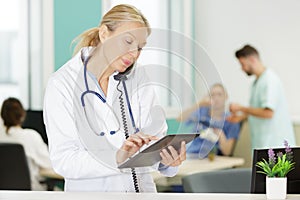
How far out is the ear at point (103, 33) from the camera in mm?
1963

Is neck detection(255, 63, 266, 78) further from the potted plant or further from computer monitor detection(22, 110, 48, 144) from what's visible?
the potted plant

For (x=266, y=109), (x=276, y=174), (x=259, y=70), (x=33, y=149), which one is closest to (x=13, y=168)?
(x=33, y=149)

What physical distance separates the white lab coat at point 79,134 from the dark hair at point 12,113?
255cm

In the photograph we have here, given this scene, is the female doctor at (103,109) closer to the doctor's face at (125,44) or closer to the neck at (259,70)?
the doctor's face at (125,44)

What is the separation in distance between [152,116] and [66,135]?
23cm

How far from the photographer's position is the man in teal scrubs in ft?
16.0

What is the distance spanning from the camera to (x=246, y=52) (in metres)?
5.19

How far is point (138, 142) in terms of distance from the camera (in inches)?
72.9

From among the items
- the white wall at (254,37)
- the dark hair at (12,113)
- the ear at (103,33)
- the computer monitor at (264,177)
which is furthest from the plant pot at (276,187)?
the white wall at (254,37)

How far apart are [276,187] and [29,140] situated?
284 centimetres

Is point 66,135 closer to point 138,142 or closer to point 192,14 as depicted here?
point 138,142

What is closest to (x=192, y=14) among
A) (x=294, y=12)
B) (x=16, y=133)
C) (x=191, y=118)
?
(x=294, y=12)

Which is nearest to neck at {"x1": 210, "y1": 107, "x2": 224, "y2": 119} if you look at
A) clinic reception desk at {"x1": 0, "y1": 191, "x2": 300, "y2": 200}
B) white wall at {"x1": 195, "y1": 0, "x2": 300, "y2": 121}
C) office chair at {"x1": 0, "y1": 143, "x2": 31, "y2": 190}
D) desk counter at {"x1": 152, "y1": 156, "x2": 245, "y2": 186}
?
clinic reception desk at {"x1": 0, "y1": 191, "x2": 300, "y2": 200}

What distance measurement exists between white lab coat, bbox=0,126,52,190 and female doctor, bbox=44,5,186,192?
2426 millimetres
